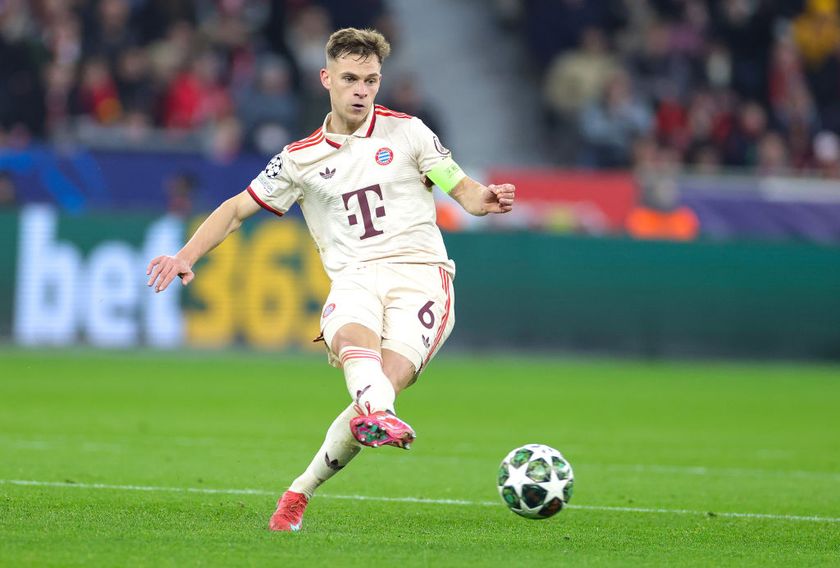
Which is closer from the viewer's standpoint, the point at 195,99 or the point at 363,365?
the point at 363,365

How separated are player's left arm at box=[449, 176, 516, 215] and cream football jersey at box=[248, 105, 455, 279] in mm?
220

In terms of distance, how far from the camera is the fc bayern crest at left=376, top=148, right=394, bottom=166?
7445mm

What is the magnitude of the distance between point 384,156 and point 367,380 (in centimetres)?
124

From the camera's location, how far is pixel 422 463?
1069 cm

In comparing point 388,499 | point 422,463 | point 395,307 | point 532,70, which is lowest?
point 422,463

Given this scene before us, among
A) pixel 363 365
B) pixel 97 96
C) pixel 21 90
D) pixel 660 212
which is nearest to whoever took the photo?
pixel 363 365

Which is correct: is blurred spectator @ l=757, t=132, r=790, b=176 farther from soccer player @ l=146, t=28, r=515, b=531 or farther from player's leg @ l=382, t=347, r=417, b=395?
player's leg @ l=382, t=347, r=417, b=395

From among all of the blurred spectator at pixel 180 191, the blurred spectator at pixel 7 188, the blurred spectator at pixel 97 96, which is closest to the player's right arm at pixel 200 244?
the blurred spectator at pixel 180 191

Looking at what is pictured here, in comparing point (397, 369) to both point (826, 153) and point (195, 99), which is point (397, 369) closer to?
point (195, 99)

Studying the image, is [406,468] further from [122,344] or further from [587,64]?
[587,64]

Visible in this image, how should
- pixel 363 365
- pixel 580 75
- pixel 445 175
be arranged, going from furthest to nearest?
pixel 580 75 < pixel 445 175 < pixel 363 365

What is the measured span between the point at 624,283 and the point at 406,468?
32.2 feet

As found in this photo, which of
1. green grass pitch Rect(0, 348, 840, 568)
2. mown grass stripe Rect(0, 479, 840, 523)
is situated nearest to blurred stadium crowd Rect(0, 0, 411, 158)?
green grass pitch Rect(0, 348, 840, 568)

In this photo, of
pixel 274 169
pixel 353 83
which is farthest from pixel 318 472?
pixel 353 83
